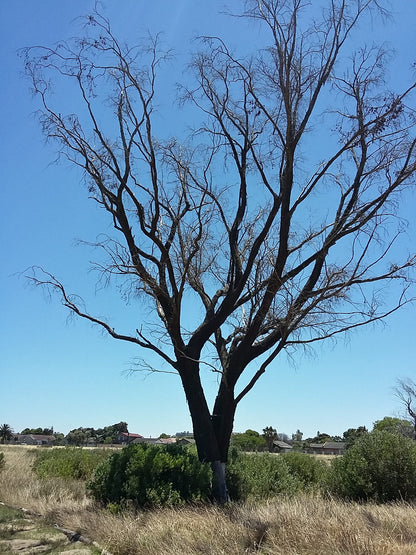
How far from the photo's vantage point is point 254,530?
7.19 metres

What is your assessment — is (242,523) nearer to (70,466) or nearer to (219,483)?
(219,483)

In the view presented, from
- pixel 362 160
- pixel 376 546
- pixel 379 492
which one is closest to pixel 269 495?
pixel 379 492

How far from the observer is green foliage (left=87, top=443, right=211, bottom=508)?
9586mm

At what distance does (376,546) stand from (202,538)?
7.51 ft

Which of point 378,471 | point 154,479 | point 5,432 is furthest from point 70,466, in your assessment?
point 5,432

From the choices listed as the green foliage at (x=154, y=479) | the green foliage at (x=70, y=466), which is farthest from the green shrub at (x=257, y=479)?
the green foliage at (x=70, y=466)

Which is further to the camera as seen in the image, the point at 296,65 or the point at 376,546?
the point at 296,65

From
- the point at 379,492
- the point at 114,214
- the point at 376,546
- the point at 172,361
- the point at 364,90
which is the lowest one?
the point at 376,546

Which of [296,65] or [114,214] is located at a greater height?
[296,65]

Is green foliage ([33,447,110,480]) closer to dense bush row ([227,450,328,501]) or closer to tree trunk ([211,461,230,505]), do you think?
dense bush row ([227,450,328,501])

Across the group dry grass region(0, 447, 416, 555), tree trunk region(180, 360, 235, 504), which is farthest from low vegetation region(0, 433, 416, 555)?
tree trunk region(180, 360, 235, 504)

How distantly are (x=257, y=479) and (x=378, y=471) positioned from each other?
278 centimetres

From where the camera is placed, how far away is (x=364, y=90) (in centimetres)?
1156

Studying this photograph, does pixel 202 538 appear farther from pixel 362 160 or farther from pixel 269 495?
pixel 362 160
